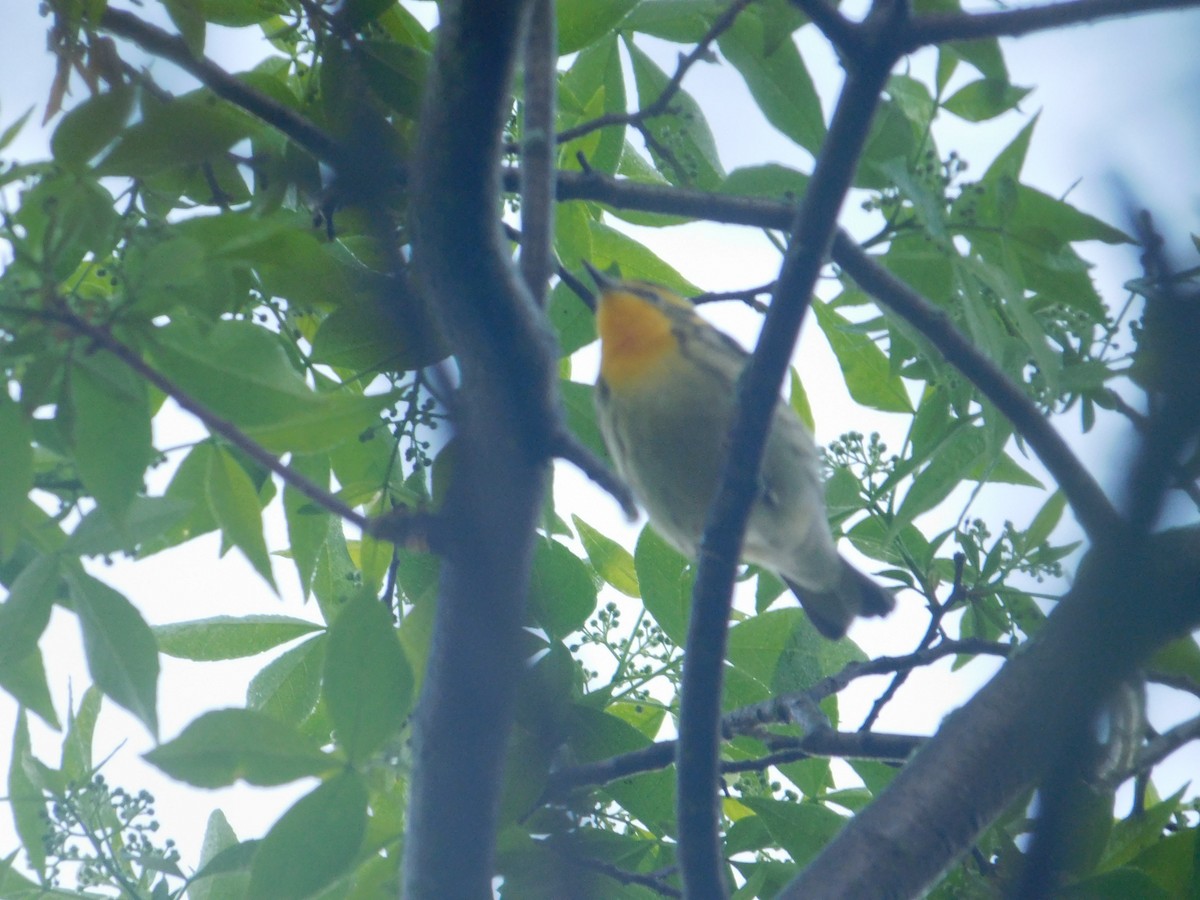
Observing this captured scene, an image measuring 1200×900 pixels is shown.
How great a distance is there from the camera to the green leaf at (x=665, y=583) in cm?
305

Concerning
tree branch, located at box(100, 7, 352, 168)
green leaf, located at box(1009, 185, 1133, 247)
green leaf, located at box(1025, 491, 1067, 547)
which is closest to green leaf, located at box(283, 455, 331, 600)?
tree branch, located at box(100, 7, 352, 168)

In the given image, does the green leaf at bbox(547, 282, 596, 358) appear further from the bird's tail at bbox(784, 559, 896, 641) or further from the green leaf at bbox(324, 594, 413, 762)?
the green leaf at bbox(324, 594, 413, 762)

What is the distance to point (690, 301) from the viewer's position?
10.2 feet

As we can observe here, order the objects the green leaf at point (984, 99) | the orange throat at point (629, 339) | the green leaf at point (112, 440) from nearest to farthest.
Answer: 1. the green leaf at point (112, 440)
2. the green leaf at point (984, 99)
3. the orange throat at point (629, 339)

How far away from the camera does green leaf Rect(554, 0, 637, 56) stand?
2.73 m

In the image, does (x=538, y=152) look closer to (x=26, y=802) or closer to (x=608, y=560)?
(x=608, y=560)

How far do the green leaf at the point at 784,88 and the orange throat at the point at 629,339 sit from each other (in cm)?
100

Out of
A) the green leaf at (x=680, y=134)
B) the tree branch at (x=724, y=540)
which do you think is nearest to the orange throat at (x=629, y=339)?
the green leaf at (x=680, y=134)

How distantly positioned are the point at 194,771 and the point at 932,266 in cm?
188

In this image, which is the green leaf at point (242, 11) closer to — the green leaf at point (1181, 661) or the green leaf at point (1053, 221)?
the green leaf at point (1053, 221)

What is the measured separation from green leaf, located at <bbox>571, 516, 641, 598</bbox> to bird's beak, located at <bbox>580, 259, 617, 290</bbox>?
0.69 m

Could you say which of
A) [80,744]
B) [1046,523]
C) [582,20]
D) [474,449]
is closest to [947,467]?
[1046,523]

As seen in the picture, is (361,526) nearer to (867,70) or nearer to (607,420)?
(867,70)

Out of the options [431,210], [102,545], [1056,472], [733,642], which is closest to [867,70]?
[431,210]
